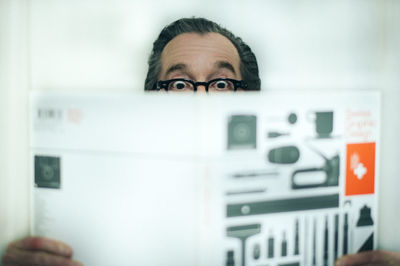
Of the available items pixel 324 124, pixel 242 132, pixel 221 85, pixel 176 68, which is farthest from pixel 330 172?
pixel 176 68

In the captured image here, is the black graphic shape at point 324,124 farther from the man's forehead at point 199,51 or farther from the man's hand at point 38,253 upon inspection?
the man's hand at point 38,253

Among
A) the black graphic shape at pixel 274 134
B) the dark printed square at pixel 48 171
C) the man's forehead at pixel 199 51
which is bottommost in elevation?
the dark printed square at pixel 48 171

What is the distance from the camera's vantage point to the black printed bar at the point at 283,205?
0.67 m

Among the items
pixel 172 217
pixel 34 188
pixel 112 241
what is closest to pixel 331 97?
pixel 172 217

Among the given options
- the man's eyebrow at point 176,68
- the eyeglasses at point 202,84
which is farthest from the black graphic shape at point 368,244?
the man's eyebrow at point 176,68

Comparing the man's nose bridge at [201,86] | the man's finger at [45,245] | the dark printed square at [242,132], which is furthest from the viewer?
the man's nose bridge at [201,86]

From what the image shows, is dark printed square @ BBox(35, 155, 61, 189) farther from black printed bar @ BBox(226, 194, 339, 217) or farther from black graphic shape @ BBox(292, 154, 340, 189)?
black graphic shape @ BBox(292, 154, 340, 189)

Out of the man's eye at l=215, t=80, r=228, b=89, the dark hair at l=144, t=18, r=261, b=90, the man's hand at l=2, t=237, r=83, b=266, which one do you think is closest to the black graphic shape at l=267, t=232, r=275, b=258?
the man's hand at l=2, t=237, r=83, b=266

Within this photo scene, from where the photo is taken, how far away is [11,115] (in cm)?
81

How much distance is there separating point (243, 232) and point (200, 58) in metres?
0.54

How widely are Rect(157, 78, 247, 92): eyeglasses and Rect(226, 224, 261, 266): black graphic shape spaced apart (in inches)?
17.5

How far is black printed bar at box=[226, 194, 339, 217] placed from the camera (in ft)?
2.18

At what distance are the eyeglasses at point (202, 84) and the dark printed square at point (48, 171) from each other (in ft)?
1.37

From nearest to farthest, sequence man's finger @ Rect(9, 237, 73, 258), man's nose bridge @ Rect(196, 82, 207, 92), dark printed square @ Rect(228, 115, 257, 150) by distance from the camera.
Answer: dark printed square @ Rect(228, 115, 257, 150), man's finger @ Rect(9, 237, 73, 258), man's nose bridge @ Rect(196, 82, 207, 92)
